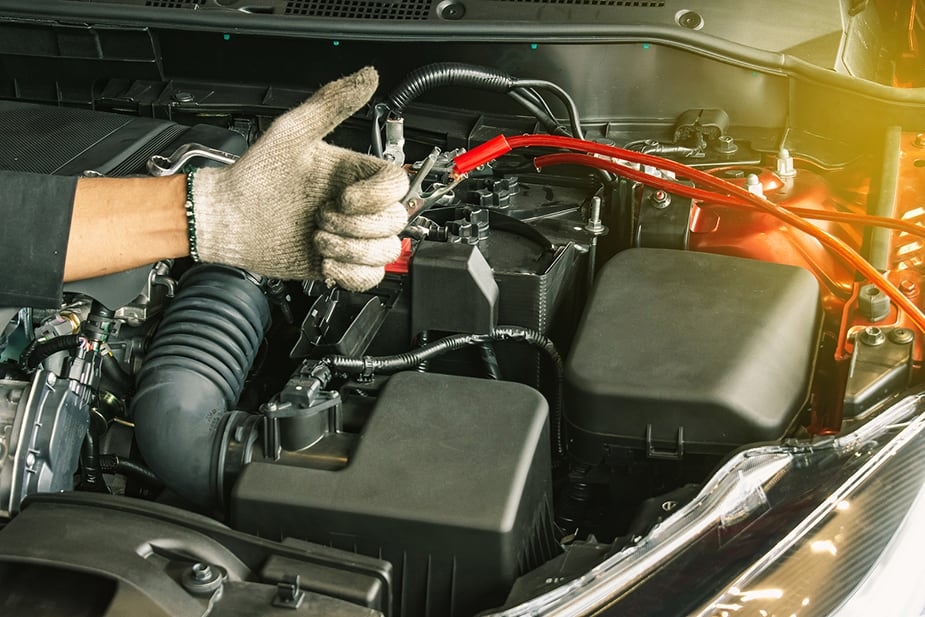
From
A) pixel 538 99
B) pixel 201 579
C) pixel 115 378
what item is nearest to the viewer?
pixel 201 579

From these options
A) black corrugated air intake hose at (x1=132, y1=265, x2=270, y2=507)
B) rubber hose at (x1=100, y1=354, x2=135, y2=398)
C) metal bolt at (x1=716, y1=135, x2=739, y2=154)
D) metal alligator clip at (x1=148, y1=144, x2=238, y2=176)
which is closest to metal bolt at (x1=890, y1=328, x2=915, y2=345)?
metal bolt at (x1=716, y1=135, x2=739, y2=154)

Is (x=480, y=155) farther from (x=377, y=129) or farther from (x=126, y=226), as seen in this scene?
(x=126, y=226)

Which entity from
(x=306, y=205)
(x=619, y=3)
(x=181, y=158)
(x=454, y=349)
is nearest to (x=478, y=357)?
(x=454, y=349)

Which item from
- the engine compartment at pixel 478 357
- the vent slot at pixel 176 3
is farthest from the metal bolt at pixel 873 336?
the vent slot at pixel 176 3

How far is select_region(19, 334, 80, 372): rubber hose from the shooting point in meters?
1.66

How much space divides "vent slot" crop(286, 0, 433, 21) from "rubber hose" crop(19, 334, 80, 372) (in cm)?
99

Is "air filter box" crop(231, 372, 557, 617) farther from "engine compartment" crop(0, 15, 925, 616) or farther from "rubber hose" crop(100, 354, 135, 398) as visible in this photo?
"rubber hose" crop(100, 354, 135, 398)

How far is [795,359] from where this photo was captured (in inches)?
65.4

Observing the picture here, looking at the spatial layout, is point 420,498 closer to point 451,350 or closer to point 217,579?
point 217,579

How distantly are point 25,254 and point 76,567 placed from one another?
0.54 metres

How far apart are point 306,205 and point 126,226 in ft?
0.96

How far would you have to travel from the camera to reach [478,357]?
1.77 meters

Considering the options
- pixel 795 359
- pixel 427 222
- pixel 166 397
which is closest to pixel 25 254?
pixel 166 397

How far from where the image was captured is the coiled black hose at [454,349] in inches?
64.2
